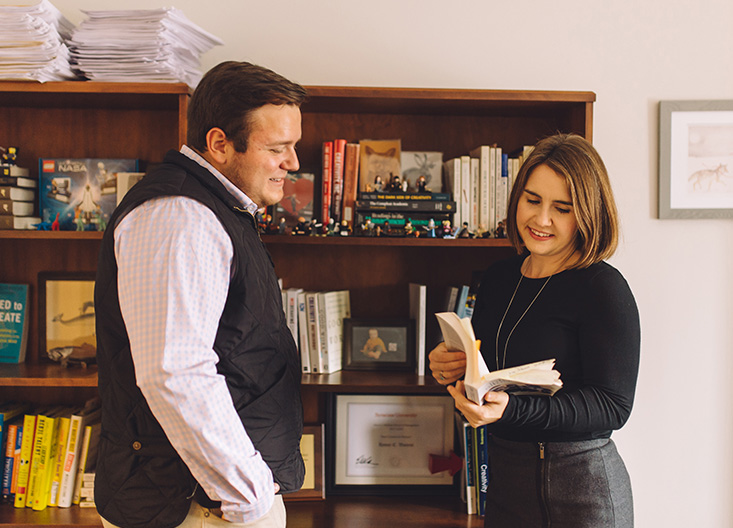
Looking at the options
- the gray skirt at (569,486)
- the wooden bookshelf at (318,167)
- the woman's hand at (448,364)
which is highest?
the wooden bookshelf at (318,167)

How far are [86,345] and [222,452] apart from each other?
1083 mm

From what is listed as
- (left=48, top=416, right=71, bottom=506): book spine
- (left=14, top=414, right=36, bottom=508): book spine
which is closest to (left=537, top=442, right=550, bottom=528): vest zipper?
(left=48, top=416, right=71, bottom=506): book spine

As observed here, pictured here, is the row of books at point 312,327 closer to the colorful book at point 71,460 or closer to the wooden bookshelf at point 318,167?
the wooden bookshelf at point 318,167

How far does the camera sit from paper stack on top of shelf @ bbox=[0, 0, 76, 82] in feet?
5.41

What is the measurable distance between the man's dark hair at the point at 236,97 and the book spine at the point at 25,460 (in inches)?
45.7

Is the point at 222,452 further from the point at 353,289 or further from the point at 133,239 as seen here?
the point at 353,289

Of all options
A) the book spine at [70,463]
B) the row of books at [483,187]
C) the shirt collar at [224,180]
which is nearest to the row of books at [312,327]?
the row of books at [483,187]

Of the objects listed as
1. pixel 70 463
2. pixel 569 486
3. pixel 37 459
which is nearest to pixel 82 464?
pixel 70 463

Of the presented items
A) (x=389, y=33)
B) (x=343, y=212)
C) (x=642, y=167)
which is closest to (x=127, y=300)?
(x=343, y=212)

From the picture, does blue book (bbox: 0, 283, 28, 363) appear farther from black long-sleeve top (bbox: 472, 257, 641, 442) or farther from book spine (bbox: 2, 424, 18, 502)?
black long-sleeve top (bbox: 472, 257, 641, 442)

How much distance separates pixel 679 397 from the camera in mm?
2064

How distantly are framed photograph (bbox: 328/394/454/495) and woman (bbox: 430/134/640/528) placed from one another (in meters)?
0.51

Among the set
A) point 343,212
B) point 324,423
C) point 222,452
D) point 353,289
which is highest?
point 343,212

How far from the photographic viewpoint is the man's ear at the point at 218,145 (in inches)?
49.0
